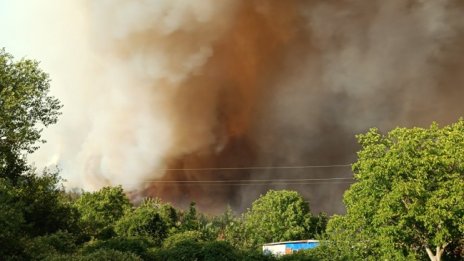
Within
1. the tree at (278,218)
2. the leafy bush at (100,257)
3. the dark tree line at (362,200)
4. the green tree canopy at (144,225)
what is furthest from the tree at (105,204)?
the leafy bush at (100,257)

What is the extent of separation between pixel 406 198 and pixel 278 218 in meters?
45.2

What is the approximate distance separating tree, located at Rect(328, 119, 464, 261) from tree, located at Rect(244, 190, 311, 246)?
135ft

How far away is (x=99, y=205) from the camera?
60844mm

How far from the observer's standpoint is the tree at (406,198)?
29188 millimetres

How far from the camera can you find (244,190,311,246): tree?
241 ft

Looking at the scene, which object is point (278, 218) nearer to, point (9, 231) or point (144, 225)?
point (144, 225)

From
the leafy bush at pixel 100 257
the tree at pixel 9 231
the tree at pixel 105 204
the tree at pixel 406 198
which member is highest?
the tree at pixel 105 204

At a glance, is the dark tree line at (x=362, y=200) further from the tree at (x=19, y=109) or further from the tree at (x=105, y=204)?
the tree at (x=105, y=204)

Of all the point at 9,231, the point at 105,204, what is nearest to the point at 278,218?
the point at 105,204

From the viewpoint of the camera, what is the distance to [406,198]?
30.7 metres

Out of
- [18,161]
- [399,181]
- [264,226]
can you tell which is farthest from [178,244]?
[264,226]

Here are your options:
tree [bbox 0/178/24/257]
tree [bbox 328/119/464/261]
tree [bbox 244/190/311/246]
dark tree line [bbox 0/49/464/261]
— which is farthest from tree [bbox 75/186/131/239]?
tree [bbox 0/178/24/257]

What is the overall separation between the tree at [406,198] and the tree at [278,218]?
41077 mm

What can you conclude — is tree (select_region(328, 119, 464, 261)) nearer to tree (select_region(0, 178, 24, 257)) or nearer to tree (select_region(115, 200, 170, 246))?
tree (select_region(115, 200, 170, 246))
